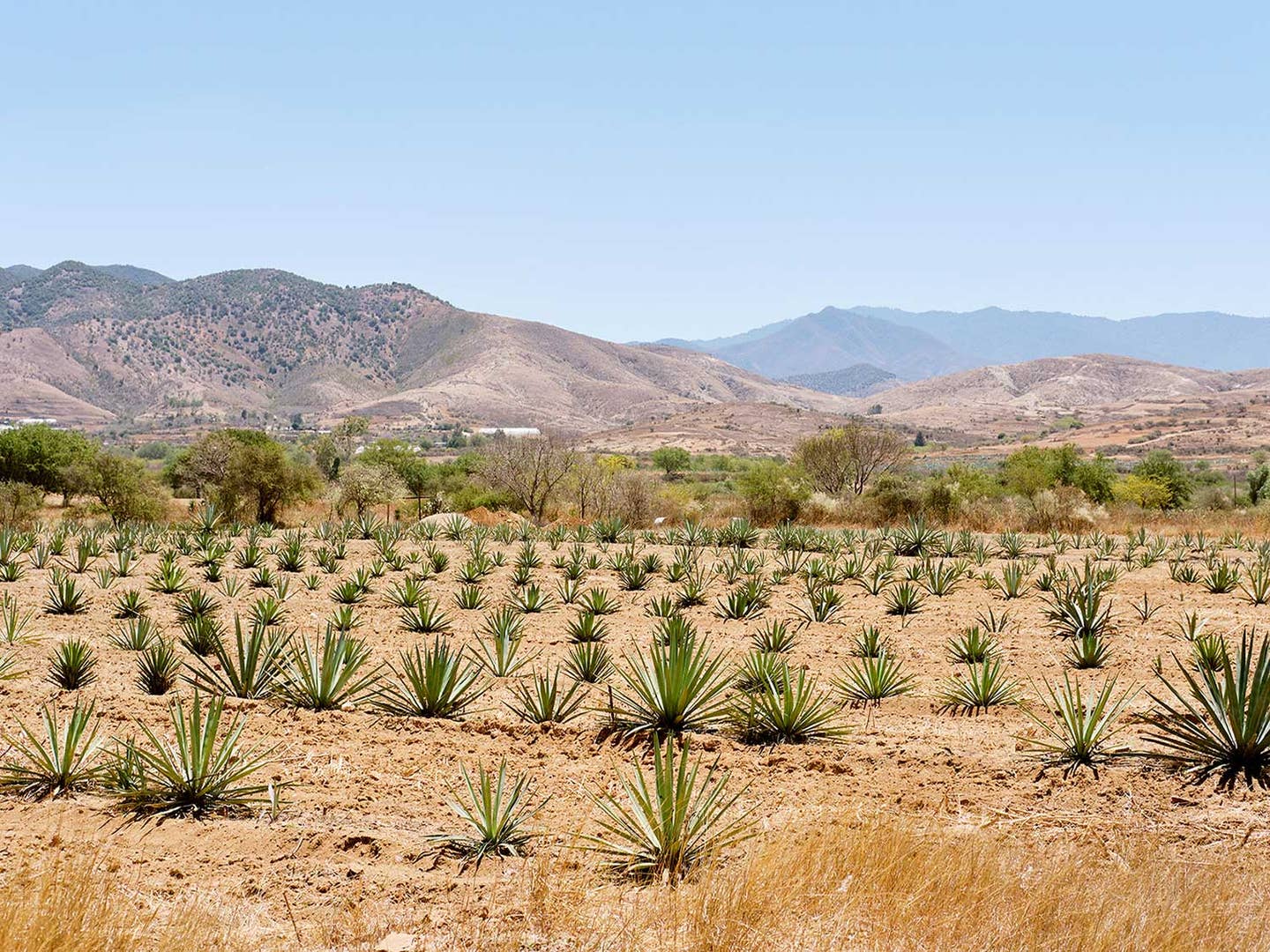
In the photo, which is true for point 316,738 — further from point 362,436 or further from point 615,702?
point 362,436

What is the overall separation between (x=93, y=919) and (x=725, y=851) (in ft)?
8.88

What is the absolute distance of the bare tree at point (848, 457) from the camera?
43312 mm

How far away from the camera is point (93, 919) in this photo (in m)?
3.74

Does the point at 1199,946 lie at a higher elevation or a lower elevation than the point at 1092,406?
lower

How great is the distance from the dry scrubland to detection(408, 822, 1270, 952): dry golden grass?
0.01 meters

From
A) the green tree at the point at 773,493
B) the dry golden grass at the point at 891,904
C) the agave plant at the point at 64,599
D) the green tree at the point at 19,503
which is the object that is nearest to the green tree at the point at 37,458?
the green tree at the point at 19,503

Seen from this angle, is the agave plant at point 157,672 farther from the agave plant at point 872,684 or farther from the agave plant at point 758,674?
the agave plant at point 872,684

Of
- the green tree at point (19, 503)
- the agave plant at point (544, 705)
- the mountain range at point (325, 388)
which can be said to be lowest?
the green tree at point (19, 503)

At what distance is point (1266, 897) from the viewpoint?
4125mm

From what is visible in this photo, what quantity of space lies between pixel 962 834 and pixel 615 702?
3179mm

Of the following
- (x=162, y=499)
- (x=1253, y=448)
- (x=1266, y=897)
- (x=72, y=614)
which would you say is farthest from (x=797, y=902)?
(x=1253, y=448)

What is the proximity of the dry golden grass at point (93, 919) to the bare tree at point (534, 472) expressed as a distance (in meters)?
35.6

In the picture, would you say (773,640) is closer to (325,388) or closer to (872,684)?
(872,684)

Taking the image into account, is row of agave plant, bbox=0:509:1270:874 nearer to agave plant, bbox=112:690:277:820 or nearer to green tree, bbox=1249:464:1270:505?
agave plant, bbox=112:690:277:820
